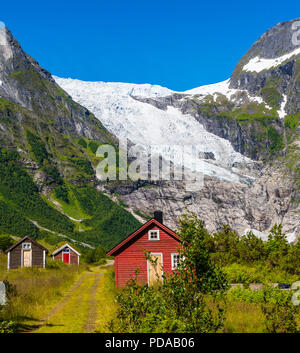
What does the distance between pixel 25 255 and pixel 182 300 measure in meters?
46.9

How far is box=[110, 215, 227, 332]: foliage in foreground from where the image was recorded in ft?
31.2

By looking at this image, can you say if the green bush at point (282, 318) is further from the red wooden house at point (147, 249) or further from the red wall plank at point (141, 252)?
the red wall plank at point (141, 252)

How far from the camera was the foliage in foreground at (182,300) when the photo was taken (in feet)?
31.2

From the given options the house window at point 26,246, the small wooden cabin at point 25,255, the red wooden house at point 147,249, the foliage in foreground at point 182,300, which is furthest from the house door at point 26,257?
the foliage in foreground at point 182,300

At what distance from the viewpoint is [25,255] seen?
174ft

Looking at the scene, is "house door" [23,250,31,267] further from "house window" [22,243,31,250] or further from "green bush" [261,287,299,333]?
"green bush" [261,287,299,333]

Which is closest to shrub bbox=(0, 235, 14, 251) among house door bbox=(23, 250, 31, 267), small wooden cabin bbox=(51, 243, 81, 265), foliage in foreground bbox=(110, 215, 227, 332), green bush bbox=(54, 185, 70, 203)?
small wooden cabin bbox=(51, 243, 81, 265)

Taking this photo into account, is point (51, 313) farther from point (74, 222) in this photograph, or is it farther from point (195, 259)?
point (74, 222)

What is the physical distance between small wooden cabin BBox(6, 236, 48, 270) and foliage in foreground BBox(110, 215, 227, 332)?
4400cm

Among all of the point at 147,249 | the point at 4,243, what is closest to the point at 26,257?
the point at 4,243

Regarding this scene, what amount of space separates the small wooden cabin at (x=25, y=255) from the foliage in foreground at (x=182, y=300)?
44.0 meters

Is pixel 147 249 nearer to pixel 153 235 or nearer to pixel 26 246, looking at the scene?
pixel 153 235

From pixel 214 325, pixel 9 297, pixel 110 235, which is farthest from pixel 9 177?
pixel 214 325

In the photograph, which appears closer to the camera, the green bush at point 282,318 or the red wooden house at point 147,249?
the green bush at point 282,318
